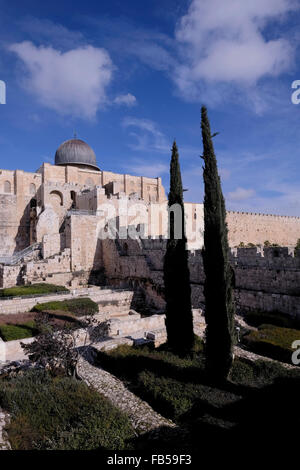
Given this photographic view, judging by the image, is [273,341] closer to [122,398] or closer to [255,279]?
[255,279]

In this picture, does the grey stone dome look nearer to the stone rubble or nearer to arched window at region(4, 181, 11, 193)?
arched window at region(4, 181, 11, 193)

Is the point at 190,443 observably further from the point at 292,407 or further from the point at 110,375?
the point at 110,375

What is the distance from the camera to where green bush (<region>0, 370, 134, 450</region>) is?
191 inches

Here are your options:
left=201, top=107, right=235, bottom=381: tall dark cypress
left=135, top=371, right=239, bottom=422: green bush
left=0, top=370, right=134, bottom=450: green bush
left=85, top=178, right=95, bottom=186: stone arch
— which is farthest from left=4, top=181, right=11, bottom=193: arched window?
left=135, top=371, right=239, bottom=422: green bush

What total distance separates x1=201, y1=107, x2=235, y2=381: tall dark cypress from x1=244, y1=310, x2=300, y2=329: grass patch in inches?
179

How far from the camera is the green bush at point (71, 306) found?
14.3 metres

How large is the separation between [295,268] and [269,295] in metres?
1.68

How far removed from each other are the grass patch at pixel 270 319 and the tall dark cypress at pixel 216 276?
4.54 metres

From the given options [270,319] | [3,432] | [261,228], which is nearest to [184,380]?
[3,432]

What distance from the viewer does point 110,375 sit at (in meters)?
7.86

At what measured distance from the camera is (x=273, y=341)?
350 inches

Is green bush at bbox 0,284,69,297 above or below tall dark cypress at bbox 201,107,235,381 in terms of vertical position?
below

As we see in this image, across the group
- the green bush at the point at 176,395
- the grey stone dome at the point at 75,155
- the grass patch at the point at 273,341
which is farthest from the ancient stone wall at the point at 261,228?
the green bush at the point at 176,395

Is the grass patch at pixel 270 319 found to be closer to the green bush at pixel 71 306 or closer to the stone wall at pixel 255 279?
the stone wall at pixel 255 279
